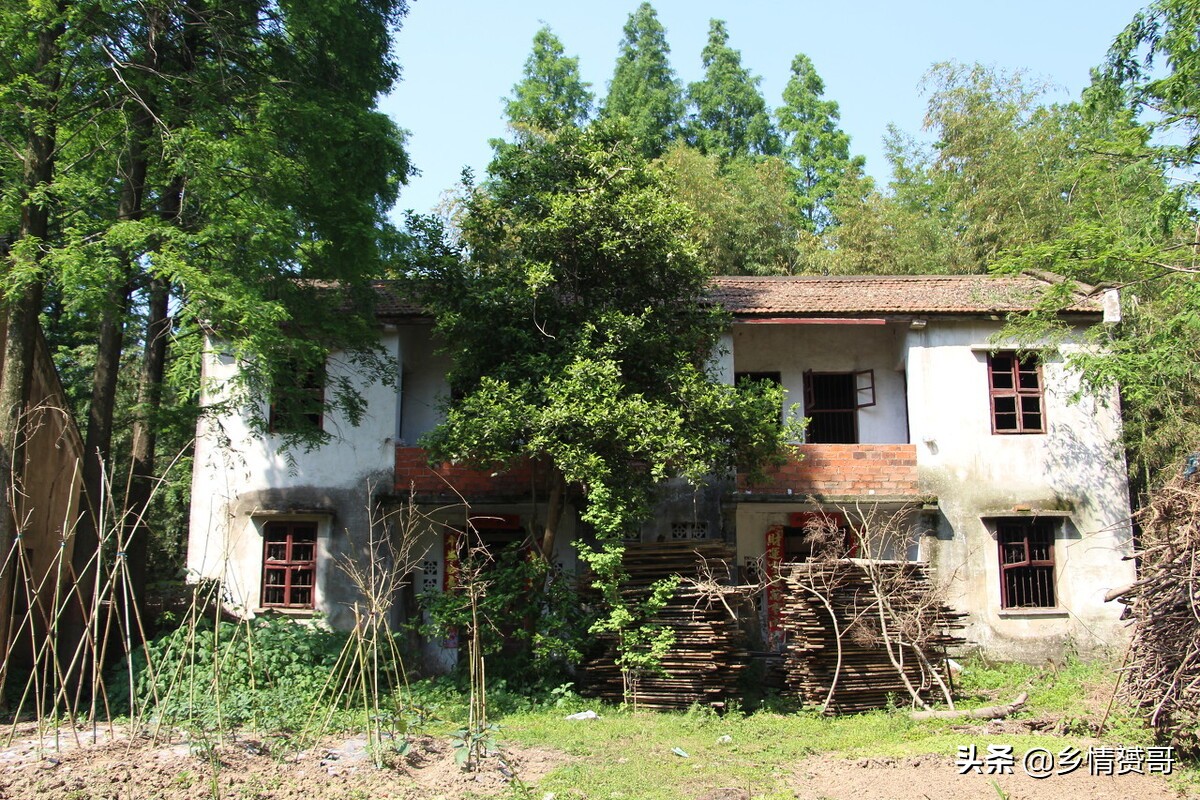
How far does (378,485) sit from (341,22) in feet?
21.5

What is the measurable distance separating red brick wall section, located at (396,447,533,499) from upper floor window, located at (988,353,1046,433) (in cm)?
737

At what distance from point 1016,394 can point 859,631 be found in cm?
563

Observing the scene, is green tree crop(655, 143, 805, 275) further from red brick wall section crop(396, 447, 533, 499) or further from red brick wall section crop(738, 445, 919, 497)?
red brick wall section crop(396, 447, 533, 499)

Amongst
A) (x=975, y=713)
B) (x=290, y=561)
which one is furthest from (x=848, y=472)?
(x=290, y=561)

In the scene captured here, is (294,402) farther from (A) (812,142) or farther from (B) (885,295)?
(A) (812,142)

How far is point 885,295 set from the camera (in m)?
16.2

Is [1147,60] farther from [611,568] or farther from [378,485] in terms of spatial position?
[378,485]

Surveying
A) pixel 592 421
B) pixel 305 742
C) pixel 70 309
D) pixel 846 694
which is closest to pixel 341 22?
pixel 70 309

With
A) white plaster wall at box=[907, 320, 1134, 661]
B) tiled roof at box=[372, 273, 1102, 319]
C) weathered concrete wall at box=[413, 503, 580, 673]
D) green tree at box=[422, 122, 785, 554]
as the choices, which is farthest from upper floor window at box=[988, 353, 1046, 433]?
weathered concrete wall at box=[413, 503, 580, 673]

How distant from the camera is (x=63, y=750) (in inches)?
332

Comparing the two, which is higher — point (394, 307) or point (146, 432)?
point (394, 307)

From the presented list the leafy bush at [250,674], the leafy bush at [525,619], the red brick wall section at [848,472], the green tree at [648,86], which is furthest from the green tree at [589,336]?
the green tree at [648,86]

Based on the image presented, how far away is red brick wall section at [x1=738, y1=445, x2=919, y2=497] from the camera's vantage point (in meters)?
14.9

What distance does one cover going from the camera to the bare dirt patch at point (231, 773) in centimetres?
748
